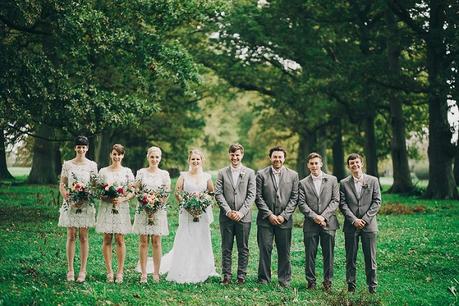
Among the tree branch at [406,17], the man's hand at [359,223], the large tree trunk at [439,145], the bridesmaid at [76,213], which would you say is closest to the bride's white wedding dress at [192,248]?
the bridesmaid at [76,213]

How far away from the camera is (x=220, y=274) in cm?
1205

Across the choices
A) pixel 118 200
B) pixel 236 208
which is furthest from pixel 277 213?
pixel 118 200

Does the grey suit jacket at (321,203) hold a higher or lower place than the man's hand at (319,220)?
higher

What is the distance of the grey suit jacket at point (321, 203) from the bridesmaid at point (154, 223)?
2592 millimetres

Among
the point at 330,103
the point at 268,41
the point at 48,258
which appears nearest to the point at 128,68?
the point at 48,258

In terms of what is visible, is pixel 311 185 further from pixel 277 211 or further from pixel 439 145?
pixel 439 145

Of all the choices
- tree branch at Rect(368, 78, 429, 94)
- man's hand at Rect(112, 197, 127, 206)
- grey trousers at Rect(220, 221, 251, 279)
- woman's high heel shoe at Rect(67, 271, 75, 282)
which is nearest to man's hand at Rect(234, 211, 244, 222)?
grey trousers at Rect(220, 221, 251, 279)

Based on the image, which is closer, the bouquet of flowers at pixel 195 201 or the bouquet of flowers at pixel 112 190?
the bouquet of flowers at pixel 112 190

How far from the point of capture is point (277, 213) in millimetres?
10930

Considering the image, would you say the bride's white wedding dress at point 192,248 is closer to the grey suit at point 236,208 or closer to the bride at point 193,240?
the bride at point 193,240

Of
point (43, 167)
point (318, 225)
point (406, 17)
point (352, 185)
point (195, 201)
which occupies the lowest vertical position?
point (318, 225)

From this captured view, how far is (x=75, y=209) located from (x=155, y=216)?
4.85 feet

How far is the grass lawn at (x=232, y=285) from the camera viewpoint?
368 inches

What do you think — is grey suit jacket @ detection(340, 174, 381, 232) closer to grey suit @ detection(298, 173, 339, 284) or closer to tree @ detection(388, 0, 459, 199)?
grey suit @ detection(298, 173, 339, 284)
